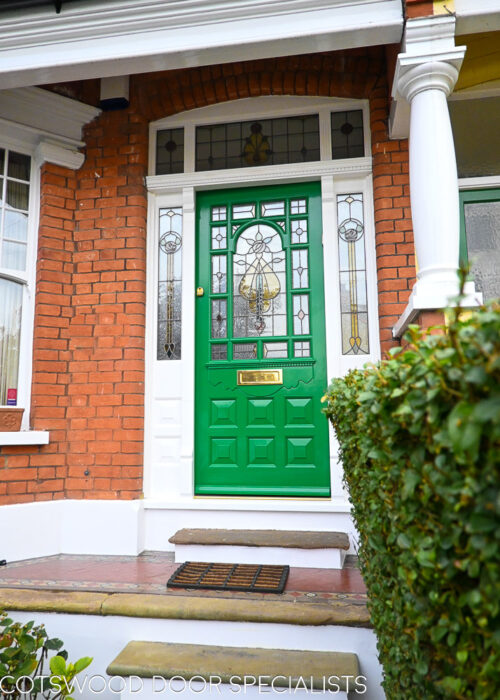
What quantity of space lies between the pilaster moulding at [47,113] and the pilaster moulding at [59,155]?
2.1 inches

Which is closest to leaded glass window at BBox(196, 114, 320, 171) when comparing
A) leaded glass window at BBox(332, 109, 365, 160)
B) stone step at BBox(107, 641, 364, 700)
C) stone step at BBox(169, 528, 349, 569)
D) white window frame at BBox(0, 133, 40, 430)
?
leaded glass window at BBox(332, 109, 365, 160)

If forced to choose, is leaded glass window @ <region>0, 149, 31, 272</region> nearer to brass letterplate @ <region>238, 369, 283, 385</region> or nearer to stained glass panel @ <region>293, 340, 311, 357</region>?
brass letterplate @ <region>238, 369, 283, 385</region>

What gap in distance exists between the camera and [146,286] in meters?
4.05

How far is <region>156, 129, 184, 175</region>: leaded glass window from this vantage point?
13.7ft

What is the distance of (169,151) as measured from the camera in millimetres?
4203

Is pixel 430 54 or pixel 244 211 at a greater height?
pixel 430 54

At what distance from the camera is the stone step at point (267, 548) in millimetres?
3193

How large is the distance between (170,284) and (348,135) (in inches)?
72.7

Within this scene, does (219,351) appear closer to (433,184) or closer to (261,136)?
(261,136)

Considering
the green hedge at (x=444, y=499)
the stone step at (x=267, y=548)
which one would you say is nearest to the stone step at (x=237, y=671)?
the green hedge at (x=444, y=499)

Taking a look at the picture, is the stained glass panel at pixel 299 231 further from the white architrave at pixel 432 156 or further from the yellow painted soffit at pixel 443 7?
the yellow painted soffit at pixel 443 7

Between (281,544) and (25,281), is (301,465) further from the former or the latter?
(25,281)

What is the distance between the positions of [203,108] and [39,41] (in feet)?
4.38

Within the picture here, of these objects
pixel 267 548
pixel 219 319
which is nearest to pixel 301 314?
pixel 219 319
